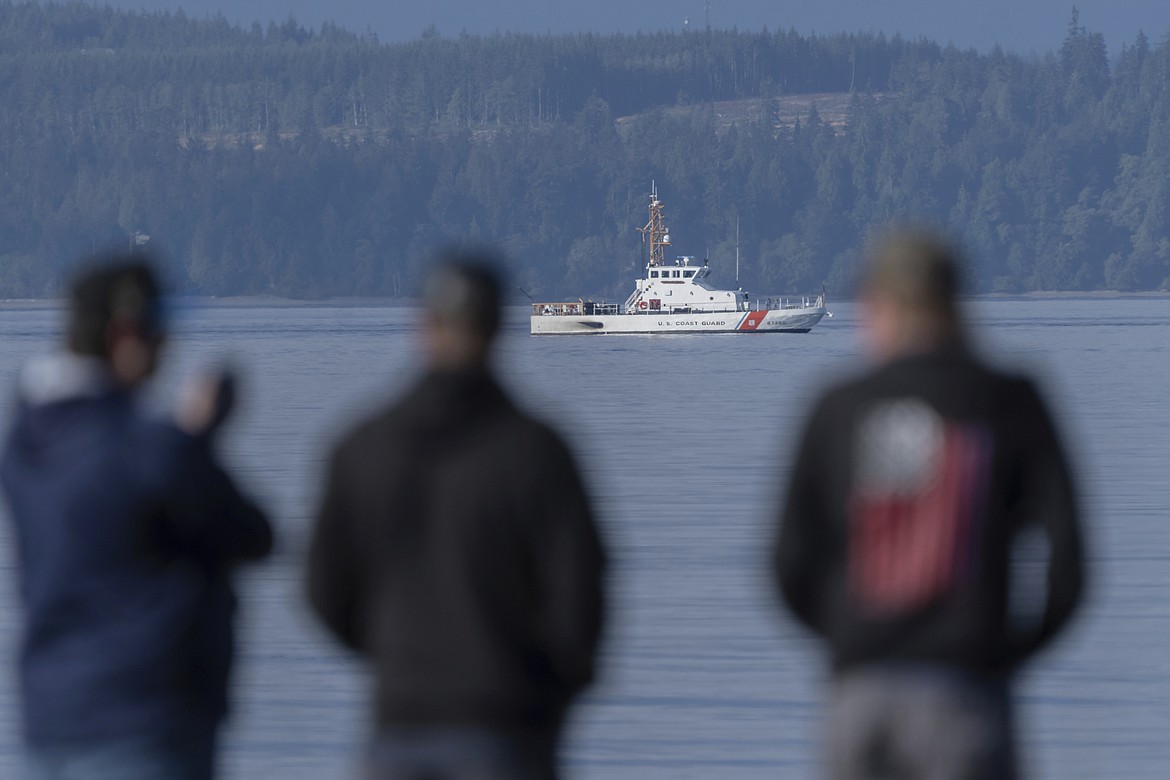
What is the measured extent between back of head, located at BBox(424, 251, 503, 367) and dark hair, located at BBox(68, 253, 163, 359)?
0.67 meters

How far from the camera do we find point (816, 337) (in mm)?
119438

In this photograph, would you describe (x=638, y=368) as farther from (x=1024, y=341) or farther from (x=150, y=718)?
(x=150, y=718)

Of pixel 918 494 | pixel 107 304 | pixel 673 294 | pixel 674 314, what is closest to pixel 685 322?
pixel 674 314

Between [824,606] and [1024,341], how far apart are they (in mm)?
95086

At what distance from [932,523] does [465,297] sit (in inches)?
41.6

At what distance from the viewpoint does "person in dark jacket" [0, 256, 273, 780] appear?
14.8 ft

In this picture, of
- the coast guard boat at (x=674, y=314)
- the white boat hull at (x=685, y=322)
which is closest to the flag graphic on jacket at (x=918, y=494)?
the coast guard boat at (x=674, y=314)

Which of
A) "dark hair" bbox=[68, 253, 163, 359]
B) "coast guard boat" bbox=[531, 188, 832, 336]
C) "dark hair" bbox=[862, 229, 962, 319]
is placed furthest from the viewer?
"coast guard boat" bbox=[531, 188, 832, 336]

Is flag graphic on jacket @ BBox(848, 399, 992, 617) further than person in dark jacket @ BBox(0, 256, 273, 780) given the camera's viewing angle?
No

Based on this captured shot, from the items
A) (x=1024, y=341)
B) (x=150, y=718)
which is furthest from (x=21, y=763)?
(x=1024, y=341)

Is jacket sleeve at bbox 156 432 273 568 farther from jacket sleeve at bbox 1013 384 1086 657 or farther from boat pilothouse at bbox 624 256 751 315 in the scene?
boat pilothouse at bbox 624 256 751 315

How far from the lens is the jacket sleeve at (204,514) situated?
4.49 m

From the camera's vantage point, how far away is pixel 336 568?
4.49 m

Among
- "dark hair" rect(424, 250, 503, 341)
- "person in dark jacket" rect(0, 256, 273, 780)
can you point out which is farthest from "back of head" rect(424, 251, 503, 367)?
"person in dark jacket" rect(0, 256, 273, 780)
